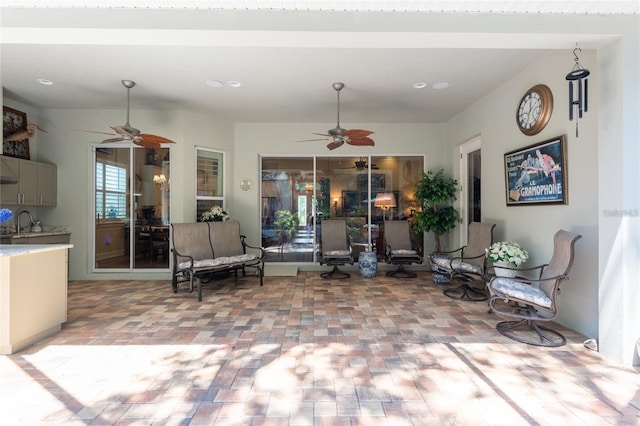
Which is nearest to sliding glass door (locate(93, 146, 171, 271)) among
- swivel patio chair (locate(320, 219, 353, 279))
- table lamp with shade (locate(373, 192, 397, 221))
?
swivel patio chair (locate(320, 219, 353, 279))

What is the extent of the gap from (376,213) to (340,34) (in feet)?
14.0

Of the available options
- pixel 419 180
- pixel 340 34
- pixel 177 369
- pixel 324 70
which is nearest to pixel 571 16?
pixel 340 34

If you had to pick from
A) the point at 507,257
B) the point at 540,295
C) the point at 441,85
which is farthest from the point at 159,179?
the point at 540,295

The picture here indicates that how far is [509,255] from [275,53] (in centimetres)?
356

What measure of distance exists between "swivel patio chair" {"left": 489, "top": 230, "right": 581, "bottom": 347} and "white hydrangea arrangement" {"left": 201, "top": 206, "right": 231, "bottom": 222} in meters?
4.40

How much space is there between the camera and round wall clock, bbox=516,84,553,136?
340 cm

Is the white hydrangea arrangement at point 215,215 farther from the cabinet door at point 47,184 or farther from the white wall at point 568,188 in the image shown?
the white wall at point 568,188

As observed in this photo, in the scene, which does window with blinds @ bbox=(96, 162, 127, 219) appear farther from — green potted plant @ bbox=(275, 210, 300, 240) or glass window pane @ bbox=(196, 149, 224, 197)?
green potted plant @ bbox=(275, 210, 300, 240)

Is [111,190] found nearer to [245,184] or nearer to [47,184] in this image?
[47,184]

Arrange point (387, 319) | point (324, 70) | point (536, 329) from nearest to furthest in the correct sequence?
point (536, 329)
point (387, 319)
point (324, 70)

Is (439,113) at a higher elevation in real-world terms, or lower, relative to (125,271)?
higher

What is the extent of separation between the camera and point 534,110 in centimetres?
361

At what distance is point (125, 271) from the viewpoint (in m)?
5.51

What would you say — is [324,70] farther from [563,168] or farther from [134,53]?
[563,168]
